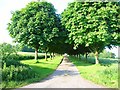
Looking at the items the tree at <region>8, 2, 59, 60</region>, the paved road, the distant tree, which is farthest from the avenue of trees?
the distant tree

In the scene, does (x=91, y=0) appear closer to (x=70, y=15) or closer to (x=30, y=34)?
(x=70, y=15)

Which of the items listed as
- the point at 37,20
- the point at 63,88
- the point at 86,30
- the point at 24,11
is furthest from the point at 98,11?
the point at 63,88

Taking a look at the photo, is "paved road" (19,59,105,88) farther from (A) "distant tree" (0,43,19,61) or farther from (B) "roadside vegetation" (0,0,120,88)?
(A) "distant tree" (0,43,19,61)

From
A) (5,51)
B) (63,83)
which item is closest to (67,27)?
(5,51)

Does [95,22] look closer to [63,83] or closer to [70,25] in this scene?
[70,25]

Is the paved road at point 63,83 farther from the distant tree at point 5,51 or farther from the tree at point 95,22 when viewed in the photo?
the tree at point 95,22

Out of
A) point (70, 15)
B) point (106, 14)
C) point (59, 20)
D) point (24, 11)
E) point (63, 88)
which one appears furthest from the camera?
point (59, 20)

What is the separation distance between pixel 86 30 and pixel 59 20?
389 inches

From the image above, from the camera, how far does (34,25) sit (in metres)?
40.4

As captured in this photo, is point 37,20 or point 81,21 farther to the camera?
point 37,20

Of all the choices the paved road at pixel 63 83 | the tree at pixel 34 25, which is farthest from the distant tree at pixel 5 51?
the tree at pixel 34 25

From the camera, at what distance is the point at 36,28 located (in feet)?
133

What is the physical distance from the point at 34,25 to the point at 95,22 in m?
11.1

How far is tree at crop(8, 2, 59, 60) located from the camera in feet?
133
